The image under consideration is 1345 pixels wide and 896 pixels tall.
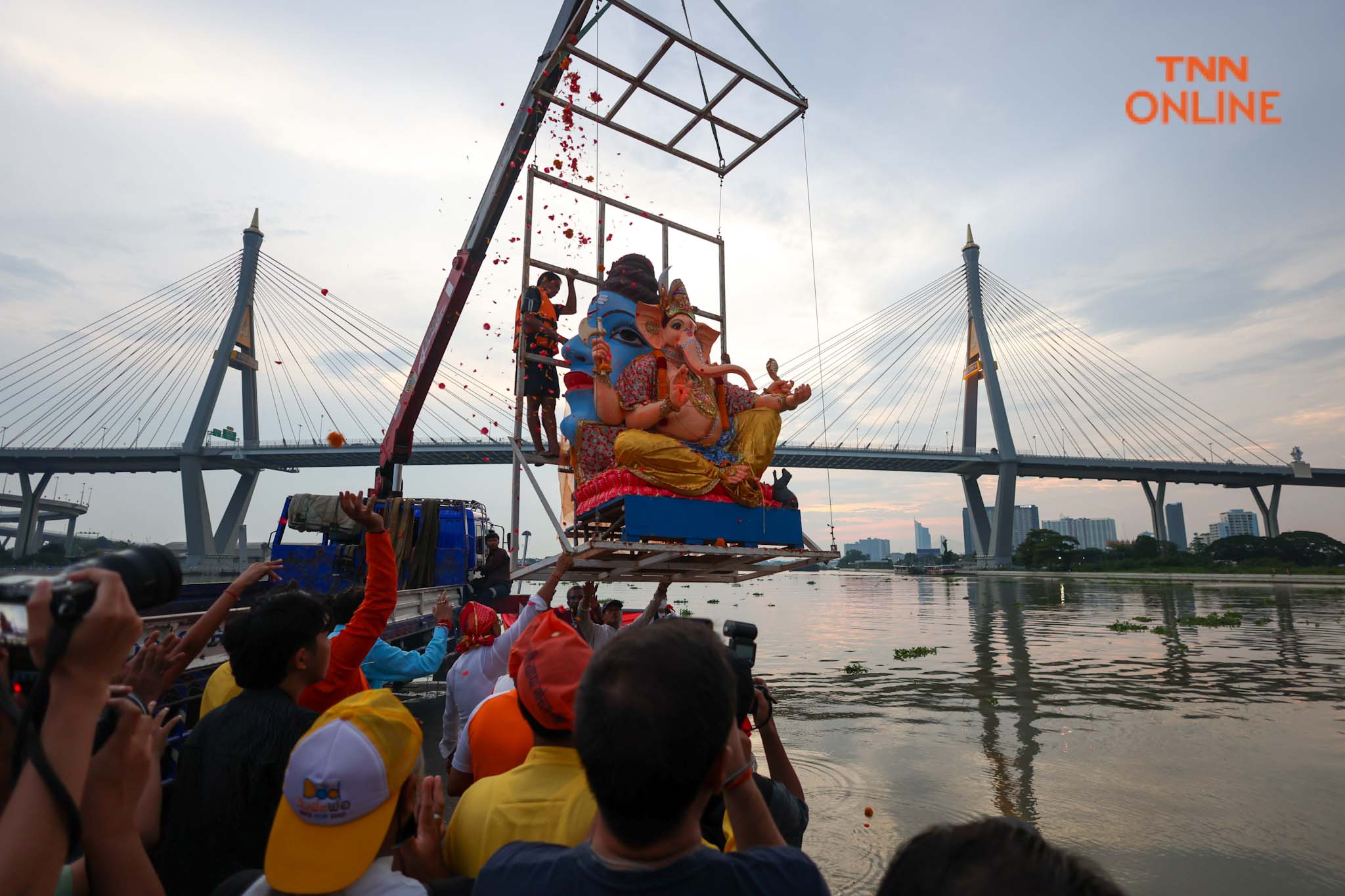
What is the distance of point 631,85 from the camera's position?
6117mm

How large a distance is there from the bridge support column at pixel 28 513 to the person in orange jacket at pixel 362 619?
170 feet

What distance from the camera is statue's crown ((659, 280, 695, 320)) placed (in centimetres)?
594

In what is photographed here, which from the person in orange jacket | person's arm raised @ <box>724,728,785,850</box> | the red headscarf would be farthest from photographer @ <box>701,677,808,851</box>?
the red headscarf

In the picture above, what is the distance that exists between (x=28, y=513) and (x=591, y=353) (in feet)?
172

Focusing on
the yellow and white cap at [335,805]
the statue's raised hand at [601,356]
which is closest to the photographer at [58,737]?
the yellow and white cap at [335,805]

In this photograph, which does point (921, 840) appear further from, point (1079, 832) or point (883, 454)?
point (883, 454)

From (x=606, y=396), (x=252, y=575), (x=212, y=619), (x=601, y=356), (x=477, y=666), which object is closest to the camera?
(x=212, y=619)

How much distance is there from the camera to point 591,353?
219 inches

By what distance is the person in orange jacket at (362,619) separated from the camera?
8.41 ft

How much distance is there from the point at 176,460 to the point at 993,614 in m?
41.1

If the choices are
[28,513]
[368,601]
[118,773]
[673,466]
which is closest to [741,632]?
[118,773]

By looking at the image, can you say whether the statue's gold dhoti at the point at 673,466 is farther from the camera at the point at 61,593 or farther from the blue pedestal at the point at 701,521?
the camera at the point at 61,593

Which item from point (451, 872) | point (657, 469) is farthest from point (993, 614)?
point (451, 872)

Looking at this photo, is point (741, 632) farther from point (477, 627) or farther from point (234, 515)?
point (234, 515)
